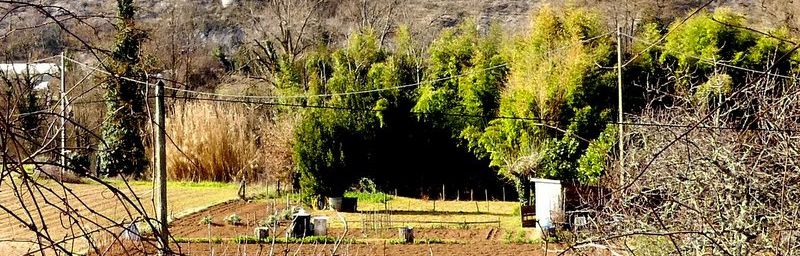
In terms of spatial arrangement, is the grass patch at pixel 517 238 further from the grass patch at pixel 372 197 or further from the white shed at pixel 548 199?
the grass patch at pixel 372 197

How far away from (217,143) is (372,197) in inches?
168

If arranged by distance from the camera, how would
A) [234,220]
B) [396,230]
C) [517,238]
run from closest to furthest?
[517,238]
[396,230]
[234,220]

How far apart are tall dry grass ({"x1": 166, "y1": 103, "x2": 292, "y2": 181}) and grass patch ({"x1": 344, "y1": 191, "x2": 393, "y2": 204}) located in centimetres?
205

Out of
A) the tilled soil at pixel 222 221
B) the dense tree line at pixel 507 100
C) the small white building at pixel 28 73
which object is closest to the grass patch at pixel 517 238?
the dense tree line at pixel 507 100

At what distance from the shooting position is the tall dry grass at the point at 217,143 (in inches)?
770

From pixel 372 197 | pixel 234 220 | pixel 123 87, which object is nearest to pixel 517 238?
pixel 234 220

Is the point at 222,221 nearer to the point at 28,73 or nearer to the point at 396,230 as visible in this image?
the point at 396,230

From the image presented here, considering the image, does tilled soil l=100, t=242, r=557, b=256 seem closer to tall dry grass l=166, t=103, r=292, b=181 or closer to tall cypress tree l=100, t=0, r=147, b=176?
tall cypress tree l=100, t=0, r=147, b=176

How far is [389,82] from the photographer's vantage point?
1878 centimetres

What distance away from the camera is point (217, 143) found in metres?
19.9

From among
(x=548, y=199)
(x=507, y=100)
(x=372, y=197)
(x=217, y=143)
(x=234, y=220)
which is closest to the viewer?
(x=548, y=199)

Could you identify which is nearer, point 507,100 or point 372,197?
point 507,100

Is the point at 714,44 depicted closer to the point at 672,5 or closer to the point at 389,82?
the point at 672,5

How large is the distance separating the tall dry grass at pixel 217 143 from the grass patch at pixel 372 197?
2.05 meters
